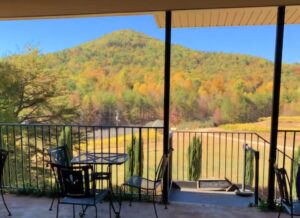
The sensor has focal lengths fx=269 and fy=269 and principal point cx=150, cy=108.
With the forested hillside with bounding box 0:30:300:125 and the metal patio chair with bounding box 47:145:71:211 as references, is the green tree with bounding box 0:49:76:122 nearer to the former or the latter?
the forested hillside with bounding box 0:30:300:125

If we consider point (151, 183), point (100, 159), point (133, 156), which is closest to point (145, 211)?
point (151, 183)

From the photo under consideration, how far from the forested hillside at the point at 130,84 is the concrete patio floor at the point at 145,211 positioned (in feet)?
10.9

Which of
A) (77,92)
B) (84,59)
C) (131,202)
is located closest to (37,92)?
(77,92)

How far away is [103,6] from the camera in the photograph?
3.04 meters

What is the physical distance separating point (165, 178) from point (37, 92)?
926 cm

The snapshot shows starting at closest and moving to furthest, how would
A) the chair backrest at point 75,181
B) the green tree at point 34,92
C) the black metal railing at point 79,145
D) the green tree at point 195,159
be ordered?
1. the chair backrest at point 75,181
2. the black metal railing at point 79,145
3. the green tree at point 195,159
4. the green tree at point 34,92

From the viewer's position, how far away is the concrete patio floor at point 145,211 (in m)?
3.04

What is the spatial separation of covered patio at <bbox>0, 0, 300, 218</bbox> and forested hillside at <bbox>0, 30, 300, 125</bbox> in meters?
3.11

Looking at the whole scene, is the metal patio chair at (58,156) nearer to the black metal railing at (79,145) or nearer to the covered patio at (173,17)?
the black metal railing at (79,145)

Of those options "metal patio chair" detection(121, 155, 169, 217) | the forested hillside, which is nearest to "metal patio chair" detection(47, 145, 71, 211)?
"metal patio chair" detection(121, 155, 169, 217)

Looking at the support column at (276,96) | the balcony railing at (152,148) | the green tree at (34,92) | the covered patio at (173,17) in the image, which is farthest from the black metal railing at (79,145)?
the green tree at (34,92)

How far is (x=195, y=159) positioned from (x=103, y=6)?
5.29 m

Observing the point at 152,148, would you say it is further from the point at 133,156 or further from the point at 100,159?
the point at 100,159

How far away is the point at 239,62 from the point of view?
8984 mm
